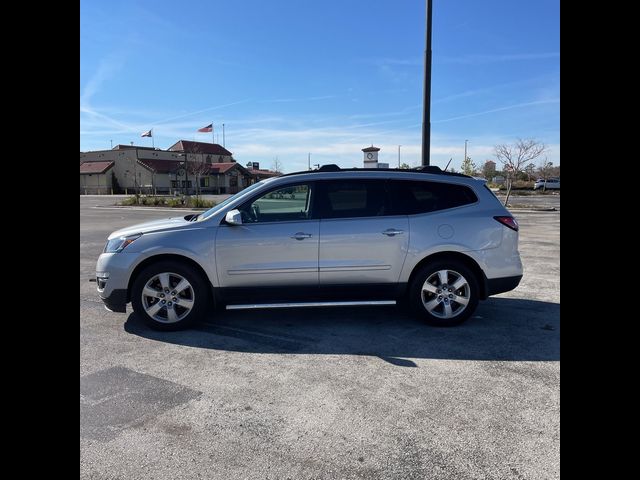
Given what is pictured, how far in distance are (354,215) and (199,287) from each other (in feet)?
6.40

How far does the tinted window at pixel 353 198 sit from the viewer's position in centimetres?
527

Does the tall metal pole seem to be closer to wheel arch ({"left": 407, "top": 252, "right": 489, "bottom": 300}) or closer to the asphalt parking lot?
wheel arch ({"left": 407, "top": 252, "right": 489, "bottom": 300})

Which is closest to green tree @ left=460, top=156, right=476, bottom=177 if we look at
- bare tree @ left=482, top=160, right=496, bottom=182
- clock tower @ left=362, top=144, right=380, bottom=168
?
bare tree @ left=482, top=160, right=496, bottom=182

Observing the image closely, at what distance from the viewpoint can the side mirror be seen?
501 cm

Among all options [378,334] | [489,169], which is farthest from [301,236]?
[489,169]

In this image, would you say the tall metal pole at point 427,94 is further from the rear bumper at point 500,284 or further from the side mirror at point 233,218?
the side mirror at point 233,218

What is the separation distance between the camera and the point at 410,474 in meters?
2.54

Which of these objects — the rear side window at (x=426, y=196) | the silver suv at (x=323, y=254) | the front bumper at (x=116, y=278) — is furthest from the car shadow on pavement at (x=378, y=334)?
the rear side window at (x=426, y=196)

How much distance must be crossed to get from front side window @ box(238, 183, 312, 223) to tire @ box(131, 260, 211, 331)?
927 millimetres

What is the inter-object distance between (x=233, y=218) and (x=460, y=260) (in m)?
2.67

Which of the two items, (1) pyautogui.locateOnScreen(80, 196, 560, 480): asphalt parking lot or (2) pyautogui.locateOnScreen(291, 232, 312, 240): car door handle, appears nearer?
(1) pyautogui.locateOnScreen(80, 196, 560, 480): asphalt parking lot
